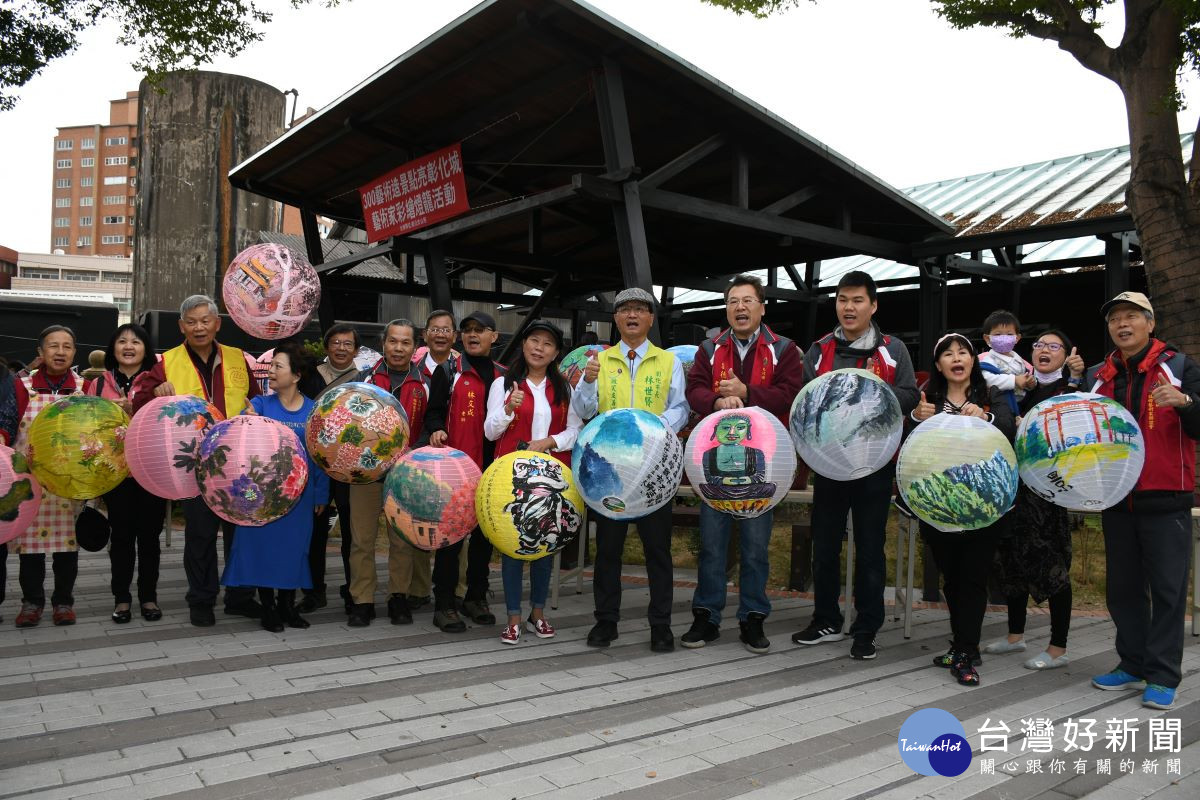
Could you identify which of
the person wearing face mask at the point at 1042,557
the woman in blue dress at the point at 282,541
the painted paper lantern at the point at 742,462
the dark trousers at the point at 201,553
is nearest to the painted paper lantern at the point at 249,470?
the woman in blue dress at the point at 282,541

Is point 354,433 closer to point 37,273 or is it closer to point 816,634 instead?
point 816,634

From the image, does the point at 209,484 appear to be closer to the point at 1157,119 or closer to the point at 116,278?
the point at 1157,119

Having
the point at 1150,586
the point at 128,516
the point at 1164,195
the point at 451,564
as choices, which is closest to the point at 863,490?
the point at 1150,586

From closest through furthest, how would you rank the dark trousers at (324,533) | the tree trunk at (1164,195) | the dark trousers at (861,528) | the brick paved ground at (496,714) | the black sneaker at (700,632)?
1. the brick paved ground at (496,714)
2. the dark trousers at (861,528)
3. the black sneaker at (700,632)
4. the dark trousers at (324,533)
5. the tree trunk at (1164,195)

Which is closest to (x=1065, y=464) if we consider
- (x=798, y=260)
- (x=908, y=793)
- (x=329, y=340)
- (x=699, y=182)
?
(x=908, y=793)

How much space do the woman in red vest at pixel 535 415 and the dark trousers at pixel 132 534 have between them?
6.64 ft

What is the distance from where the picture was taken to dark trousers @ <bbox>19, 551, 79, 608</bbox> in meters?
4.80

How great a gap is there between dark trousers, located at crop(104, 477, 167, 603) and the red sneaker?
1.27 feet

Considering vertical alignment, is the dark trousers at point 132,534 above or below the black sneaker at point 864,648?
above

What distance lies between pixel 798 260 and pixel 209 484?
30.8 ft

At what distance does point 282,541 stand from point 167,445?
0.83m

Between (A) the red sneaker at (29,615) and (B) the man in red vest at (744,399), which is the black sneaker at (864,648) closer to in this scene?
(B) the man in red vest at (744,399)

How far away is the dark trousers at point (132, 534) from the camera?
15.8 feet

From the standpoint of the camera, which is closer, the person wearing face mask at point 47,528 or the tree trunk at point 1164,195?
the person wearing face mask at point 47,528
